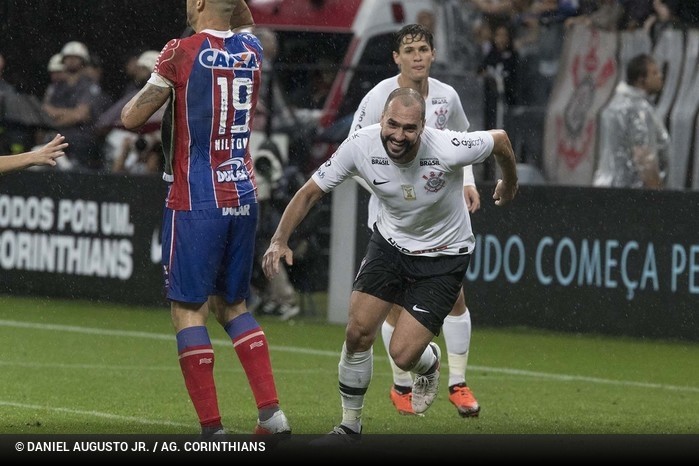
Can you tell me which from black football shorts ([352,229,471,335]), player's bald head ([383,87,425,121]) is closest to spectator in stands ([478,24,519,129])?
black football shorts ([352,229,471,335])

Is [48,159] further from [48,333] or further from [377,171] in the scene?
[48,333]

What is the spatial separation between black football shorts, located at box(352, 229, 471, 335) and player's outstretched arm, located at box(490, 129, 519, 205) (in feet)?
1.28

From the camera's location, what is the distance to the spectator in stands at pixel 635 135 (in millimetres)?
15109

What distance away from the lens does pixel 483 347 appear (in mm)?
13875

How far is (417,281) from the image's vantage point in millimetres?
8914

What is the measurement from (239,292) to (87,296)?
338 inches

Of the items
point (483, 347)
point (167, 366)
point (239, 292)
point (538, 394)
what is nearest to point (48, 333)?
point (167, 366)

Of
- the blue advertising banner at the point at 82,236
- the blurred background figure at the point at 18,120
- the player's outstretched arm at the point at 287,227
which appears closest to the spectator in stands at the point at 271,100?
the blue advertising banner at the point at 82,236

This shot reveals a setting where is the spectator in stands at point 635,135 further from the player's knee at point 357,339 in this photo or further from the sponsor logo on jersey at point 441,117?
the player's knee at point 357,339

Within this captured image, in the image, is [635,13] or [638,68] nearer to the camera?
[638,68]

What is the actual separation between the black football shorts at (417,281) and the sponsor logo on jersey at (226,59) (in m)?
1.34

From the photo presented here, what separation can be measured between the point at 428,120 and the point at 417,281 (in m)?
1.43

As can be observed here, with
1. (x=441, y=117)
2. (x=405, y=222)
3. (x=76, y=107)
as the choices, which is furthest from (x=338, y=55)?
(x=405, y=222)

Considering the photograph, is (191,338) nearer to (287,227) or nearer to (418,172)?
(287,227)
